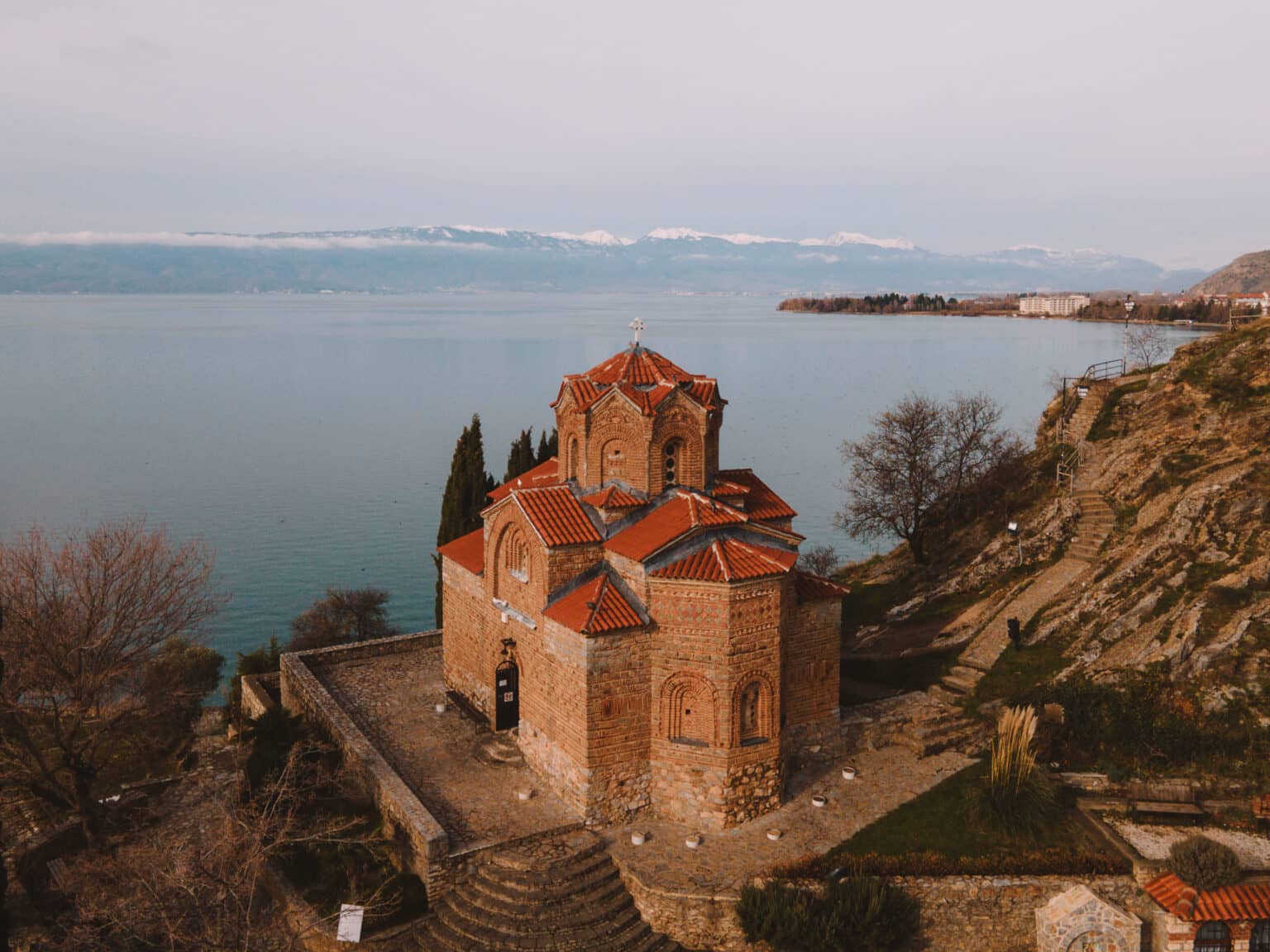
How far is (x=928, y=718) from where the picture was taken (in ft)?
64.3

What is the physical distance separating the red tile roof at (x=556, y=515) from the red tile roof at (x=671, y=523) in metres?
0.56

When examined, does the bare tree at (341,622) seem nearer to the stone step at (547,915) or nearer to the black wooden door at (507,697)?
the black wooden door at (507,697)

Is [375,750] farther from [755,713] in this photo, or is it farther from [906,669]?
[906,669]

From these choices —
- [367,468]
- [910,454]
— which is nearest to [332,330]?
[367,468]

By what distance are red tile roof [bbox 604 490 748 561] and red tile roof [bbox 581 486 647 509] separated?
0.36 m

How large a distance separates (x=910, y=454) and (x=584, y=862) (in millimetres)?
19244

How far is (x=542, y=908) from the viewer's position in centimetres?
1460

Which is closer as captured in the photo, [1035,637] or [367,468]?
[1035,637]

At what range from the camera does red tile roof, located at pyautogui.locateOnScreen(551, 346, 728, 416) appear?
1803 cm

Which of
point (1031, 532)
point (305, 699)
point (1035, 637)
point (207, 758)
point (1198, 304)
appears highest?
point (1198, 304)

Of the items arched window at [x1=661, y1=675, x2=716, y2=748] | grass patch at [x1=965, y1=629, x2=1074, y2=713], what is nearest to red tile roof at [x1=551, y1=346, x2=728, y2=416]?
arched window at [x1=661, y1=675, x2=716, y2=748]

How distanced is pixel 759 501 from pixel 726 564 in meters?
3.91

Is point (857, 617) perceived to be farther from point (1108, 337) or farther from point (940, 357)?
point (1108, 337)

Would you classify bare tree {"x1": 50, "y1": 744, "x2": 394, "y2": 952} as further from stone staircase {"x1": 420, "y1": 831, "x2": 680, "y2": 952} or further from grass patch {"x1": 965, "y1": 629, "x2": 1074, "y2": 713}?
grass patch {"x1": 965, "y1": 629, "x2": 1074, "y2": 713}
